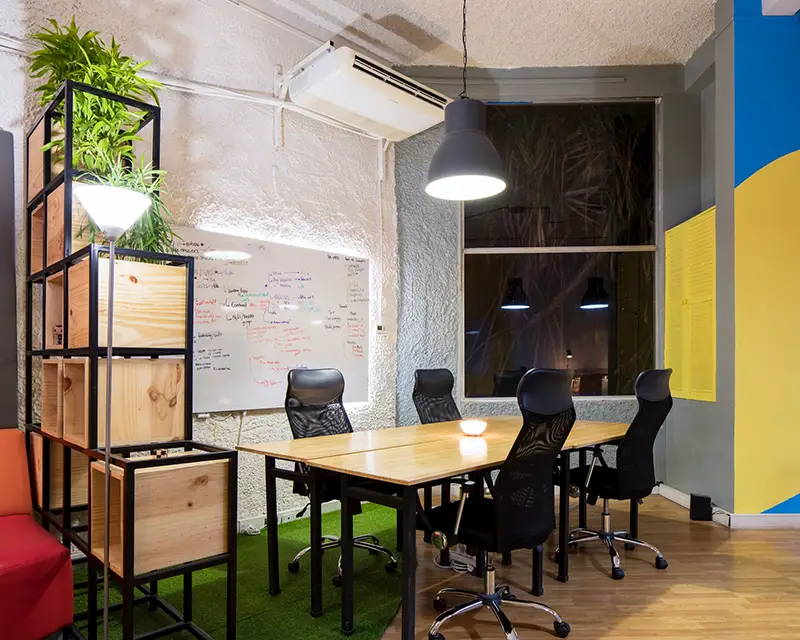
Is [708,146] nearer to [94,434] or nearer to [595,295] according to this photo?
[595,295]

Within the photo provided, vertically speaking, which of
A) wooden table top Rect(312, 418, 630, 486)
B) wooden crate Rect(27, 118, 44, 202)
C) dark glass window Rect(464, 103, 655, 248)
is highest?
dark glass window Rect(464, 103, 655, 248)

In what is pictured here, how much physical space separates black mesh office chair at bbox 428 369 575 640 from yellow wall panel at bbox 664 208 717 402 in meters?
2.67

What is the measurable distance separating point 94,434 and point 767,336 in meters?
4.48

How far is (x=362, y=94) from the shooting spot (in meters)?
4.54

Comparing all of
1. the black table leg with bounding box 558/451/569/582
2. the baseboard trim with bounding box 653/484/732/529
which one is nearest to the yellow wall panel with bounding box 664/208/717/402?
the baseboard trim with bounding box 653/484/732/529

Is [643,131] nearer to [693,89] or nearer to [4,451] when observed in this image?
[693,89]

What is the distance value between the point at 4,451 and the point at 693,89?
19.7ft

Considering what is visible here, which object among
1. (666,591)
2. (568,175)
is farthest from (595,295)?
(666,591)

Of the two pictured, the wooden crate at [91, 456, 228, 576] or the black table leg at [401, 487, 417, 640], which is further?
the black table leg at [401, 487, 417, 640]

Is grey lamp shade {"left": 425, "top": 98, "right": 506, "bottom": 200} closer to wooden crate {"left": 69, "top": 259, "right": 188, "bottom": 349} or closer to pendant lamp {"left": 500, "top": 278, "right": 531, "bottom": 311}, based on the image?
wooden crate {"left": 69, "top": 259, "right": 188, "bottom": 349}

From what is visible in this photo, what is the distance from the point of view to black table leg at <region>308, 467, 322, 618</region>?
2.87m

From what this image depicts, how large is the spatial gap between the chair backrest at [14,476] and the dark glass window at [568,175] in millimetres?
4005

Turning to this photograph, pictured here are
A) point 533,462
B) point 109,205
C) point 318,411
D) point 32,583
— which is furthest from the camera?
point 318,411

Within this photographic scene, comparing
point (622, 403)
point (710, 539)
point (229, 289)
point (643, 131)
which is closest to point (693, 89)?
point (643, 131)
